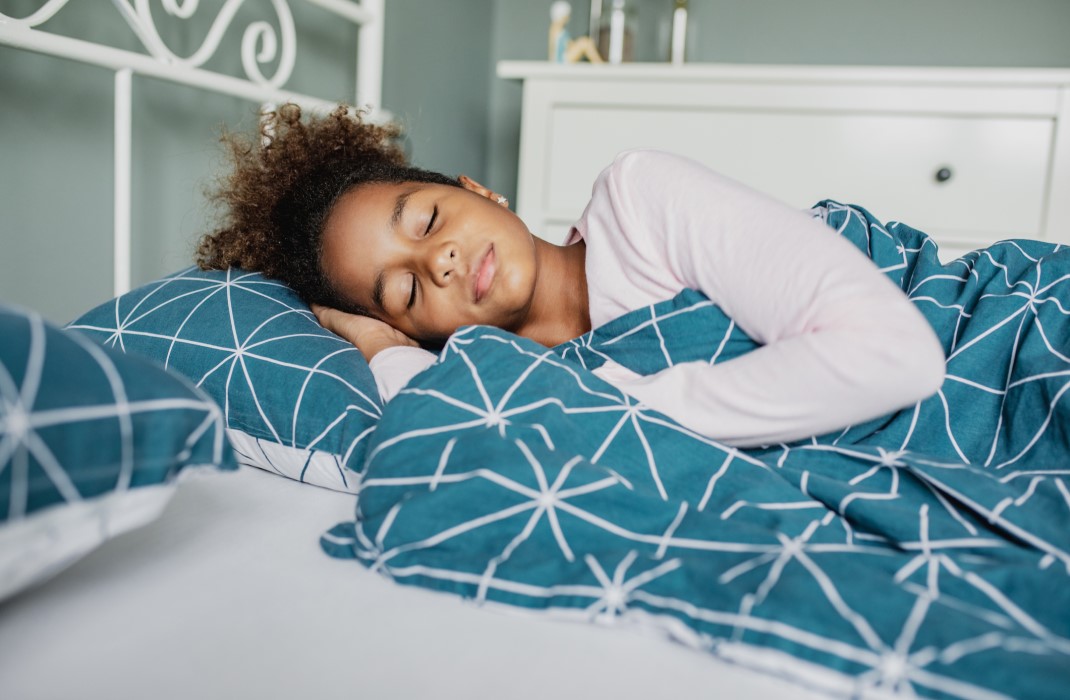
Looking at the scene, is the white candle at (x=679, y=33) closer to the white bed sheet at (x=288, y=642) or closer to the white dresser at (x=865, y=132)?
the white dresser at (x=865, y=132)

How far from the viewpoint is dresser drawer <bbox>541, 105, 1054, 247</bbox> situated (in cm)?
170

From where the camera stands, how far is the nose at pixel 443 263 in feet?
3.09

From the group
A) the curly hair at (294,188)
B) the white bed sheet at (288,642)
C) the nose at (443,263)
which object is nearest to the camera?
the white bed sheet at (288,642)

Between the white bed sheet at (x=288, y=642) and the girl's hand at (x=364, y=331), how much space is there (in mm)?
390

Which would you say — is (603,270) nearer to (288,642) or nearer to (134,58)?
(288,642)

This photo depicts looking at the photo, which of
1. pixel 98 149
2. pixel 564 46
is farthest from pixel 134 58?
pixel 564 46

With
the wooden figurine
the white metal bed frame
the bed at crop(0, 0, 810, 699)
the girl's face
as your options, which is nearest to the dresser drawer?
the wooden figurine

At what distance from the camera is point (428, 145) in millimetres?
2229

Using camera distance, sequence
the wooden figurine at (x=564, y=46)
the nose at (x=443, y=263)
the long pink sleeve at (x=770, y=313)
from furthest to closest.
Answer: the wooden figurine at (x=564, y=46)
the nose at (x=443, y=263)
the long pink sleeve at (x=770, y=313)

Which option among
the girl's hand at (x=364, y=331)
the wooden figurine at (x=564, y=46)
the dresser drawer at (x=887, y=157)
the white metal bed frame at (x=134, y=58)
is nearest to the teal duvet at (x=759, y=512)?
the girl's hand at (x=364, y=331)

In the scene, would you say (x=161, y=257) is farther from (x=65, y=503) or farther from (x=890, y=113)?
(x=890, y=113)

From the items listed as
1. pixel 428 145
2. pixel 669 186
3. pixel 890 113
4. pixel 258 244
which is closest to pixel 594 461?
pixel 669 186

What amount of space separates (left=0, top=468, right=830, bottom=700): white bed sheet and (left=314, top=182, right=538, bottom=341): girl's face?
1.33 feet

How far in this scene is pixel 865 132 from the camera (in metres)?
1.75
